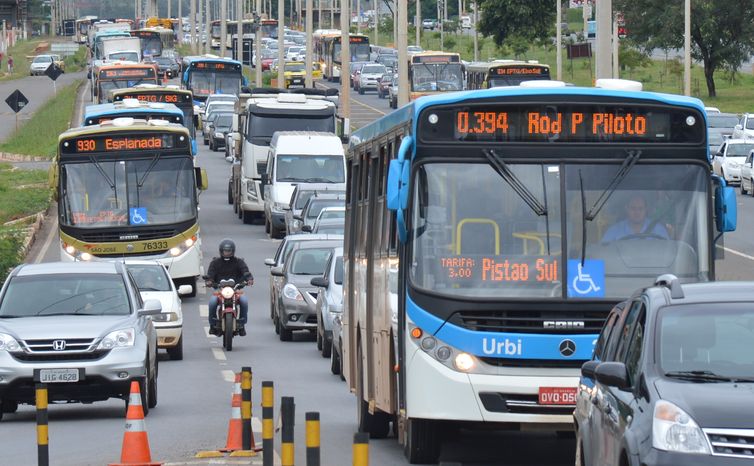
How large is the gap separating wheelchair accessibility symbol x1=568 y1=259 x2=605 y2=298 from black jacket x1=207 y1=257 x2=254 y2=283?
47.8 feet

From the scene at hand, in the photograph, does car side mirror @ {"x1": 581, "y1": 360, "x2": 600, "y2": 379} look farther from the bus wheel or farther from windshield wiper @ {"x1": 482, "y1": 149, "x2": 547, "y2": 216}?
the bus wheel

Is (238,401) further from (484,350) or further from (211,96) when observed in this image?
(211,96)

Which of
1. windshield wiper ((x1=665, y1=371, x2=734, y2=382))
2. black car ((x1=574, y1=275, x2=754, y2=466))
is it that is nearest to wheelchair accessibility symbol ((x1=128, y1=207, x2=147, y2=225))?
black car ((x1=574, y1=275, x2=754, y2=466))

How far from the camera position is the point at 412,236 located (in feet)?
43.5

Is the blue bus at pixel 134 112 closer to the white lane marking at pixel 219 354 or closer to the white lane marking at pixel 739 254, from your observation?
the white lane marking at pixel 739 254

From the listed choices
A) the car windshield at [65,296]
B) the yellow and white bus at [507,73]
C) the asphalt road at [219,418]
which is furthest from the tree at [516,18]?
the car windshield at [65,296]

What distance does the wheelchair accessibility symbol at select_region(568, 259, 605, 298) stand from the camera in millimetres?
13023

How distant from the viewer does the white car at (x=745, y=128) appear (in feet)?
201

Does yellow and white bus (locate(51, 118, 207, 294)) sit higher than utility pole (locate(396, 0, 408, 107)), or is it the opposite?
utility pole (locate(396, 0, 408, 107))

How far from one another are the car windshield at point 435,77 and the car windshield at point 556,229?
208 feet

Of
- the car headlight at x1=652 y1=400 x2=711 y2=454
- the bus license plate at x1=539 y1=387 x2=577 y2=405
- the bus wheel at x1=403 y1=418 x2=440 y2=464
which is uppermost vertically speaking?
the car headlight at x1=652 y1=400 x2=711 y2=454

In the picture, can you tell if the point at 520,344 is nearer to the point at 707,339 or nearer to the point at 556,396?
the point at 556,396

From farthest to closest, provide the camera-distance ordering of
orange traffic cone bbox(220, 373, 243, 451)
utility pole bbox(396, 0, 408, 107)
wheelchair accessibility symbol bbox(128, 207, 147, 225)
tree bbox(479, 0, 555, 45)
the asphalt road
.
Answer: tree bbox(479, 0, 555, 45), utility pole bbox(396, 0, 408, 107), wheelchair accessibility symbol bbox(128, 207, 147, 225), the asphalt road, orange traffic cone bbox(220, 373, 243, 451)

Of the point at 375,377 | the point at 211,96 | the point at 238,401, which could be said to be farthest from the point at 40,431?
the point at 211,96
